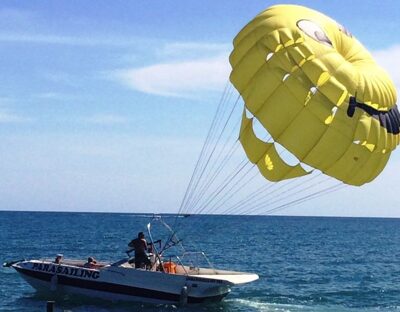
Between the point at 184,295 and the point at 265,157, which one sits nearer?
the point at 265,157

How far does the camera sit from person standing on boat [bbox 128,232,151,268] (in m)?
24.0

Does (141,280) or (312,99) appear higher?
(312,99)

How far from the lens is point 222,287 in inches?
919

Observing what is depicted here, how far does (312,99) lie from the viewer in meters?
17.7

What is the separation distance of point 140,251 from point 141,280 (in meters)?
0.94

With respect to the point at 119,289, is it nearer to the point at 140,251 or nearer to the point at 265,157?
the point at 140,251

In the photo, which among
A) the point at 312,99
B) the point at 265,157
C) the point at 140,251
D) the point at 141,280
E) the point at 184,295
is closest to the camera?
the point at 312,99

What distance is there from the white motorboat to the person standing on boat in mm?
312

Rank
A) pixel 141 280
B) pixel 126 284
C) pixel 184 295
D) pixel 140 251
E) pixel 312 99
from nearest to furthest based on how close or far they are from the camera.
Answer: pixel 312 99 → pixel 184 295 → pixel 141 280 → pixel 126 284 → pixel 140 251

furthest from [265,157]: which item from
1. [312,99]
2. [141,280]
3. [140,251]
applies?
[141,280]

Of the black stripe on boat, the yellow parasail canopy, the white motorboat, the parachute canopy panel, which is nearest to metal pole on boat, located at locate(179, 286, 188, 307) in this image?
the white motorboat

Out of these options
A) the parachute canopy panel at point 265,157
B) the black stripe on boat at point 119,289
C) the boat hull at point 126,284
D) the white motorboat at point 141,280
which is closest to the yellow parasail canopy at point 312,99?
the parachute canopy panel at point 265,157

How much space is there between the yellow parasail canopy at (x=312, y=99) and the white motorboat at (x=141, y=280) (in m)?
5.77

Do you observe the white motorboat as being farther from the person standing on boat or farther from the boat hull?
the person standing on boat
